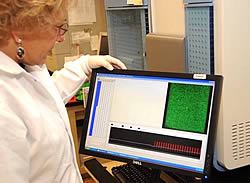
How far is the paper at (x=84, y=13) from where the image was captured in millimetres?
3229

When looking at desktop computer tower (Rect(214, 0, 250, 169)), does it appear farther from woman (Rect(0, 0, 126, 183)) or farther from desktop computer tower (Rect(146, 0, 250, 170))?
woman (Rect(0, 0, 126, 183))

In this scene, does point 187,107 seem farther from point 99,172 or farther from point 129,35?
point 129,35

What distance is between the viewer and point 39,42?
95cm

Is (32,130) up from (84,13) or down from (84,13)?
down

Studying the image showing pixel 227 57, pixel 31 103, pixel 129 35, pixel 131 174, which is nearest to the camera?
pixel 31 103

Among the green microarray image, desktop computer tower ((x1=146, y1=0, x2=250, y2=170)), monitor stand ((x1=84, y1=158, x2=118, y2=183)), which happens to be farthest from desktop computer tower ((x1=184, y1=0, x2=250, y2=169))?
monitor stand ((x1=84, y1=158, x2=118, y2=183))

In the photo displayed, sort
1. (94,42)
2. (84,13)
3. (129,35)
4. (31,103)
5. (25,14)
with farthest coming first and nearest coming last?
(94,42), (84,13), (129,35), (31,103), (25,14)

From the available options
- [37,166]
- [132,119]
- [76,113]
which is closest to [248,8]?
[132,119]

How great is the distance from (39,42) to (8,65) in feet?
0.35

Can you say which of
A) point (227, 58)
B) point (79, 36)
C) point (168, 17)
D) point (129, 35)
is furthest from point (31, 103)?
point (79, 36)

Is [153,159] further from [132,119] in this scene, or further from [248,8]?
[248,8]

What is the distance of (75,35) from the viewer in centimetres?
328

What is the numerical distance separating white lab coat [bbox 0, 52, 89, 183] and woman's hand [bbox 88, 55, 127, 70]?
0.21 metres

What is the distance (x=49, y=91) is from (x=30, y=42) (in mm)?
214
